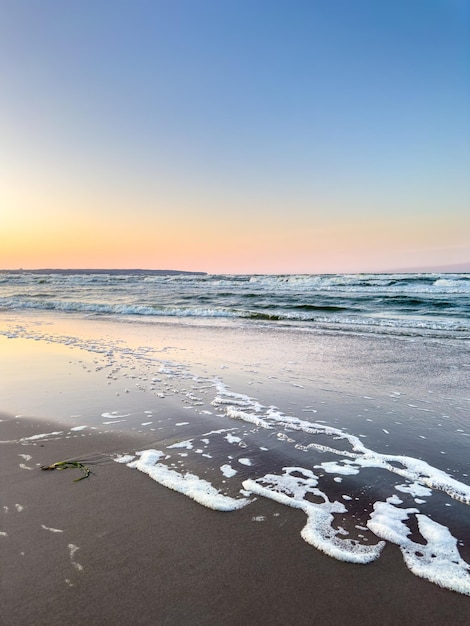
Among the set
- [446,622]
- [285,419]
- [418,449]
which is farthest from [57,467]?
[418,449]

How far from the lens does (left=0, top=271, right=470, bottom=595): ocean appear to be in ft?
8.62

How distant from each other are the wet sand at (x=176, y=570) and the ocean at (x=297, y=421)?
0.13 m

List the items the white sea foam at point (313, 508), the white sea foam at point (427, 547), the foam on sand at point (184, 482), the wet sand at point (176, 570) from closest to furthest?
1. the wet sand at point (176, 570)
2. the white sea foam at point (427, 547)
3. the white sea foam at point (313, 508)
4. the foam on sand at point (184, 482)

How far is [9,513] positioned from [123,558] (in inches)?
37.3

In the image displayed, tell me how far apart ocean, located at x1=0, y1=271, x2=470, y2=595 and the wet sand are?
0.13 metres

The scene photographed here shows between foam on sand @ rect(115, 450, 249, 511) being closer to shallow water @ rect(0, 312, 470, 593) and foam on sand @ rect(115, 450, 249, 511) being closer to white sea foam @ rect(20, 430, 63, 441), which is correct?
shallow water @ rect(0, 312, 470, 593)

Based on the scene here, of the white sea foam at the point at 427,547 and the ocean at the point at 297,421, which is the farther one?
the ocean at the point at 297,421

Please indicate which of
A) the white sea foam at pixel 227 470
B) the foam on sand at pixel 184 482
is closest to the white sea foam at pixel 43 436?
the foam on sand at pixel 184 482

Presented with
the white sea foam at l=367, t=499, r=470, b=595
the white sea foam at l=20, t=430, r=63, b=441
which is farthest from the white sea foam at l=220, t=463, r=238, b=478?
the white sea foam at l=20, t=430, r=63, b=441

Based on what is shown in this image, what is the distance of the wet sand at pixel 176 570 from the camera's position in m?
1.84

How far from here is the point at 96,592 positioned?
6.42ft

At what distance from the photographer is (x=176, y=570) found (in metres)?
2.11

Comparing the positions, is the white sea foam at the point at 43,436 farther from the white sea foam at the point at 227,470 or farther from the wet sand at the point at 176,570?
the white sea foam at the point at 227,470

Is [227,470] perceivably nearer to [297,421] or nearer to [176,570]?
[176,570]
